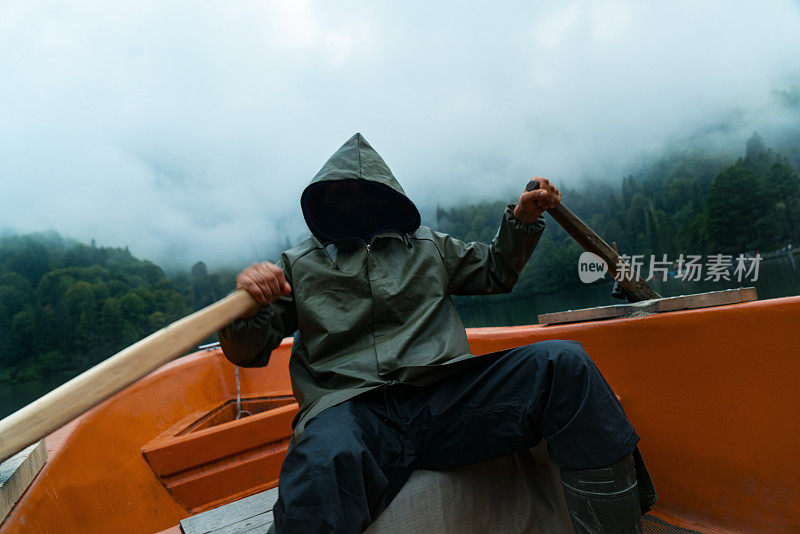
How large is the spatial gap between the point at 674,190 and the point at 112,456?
150 ft

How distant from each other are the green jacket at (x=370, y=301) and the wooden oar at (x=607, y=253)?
21 cm

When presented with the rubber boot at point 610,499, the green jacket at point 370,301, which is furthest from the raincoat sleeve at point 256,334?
the rubber boot at point 610,499

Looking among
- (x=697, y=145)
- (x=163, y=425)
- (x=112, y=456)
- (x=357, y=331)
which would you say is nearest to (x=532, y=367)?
(x=357, y=331)

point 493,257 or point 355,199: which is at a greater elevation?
point 355,199

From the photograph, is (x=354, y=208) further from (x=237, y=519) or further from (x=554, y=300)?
(x=554, y=300)

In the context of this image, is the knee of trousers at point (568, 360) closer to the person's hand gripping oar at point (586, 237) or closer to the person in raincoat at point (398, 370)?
the person in raincoat at point (398, 370)

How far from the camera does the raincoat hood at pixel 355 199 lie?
150 cm

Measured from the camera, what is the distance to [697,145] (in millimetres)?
50000

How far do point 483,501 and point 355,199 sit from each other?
1081 millimetres

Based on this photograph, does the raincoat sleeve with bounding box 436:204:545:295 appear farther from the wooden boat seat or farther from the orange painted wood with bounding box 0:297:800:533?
the wooden boat seat

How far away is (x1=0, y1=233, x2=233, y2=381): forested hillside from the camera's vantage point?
21078mm

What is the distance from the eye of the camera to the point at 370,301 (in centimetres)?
124

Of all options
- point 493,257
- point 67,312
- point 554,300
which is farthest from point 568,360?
point 67,312

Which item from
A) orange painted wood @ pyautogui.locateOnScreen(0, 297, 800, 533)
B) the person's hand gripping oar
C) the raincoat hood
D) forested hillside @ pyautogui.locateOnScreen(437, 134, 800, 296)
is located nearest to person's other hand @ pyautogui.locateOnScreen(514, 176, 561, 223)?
the person's hand gripping oar
